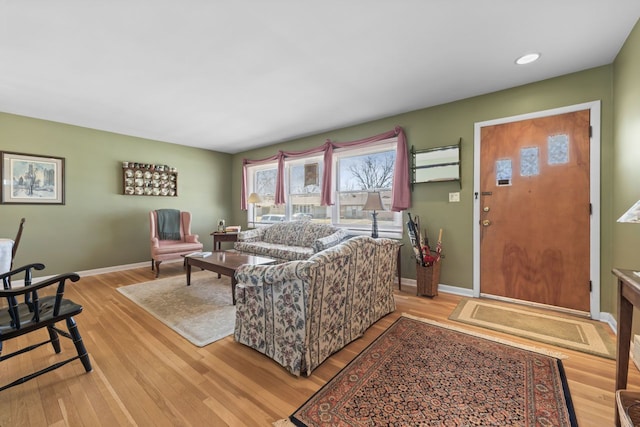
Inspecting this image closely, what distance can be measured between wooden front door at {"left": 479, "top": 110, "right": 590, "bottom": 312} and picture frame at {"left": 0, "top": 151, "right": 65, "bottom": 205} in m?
6.25

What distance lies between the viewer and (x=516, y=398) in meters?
1.56

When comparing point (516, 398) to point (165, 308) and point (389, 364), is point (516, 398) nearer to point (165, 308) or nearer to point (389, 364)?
point (389, 364)

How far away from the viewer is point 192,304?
3057 mm

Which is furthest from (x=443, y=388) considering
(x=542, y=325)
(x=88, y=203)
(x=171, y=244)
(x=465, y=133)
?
(x=88, y=203)

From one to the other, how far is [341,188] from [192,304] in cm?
286

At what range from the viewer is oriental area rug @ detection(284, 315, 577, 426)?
141 cm

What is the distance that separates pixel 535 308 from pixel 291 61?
12.1 ft

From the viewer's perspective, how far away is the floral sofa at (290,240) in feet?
12.8

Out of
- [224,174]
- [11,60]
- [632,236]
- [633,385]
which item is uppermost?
[11,60]

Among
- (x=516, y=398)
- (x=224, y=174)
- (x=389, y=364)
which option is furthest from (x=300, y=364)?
(x=224, y=174)

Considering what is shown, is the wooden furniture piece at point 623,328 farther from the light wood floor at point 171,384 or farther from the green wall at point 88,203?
the green wall at point 88,203

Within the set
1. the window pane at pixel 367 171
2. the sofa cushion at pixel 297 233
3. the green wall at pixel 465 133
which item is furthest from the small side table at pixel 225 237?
the green wall at pixel 465 133

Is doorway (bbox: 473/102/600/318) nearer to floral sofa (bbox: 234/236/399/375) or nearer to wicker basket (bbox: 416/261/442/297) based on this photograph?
wicker basket (bbox: 416/261/442/297)

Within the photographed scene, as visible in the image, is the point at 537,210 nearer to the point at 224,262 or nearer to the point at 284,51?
the point at 284,51
